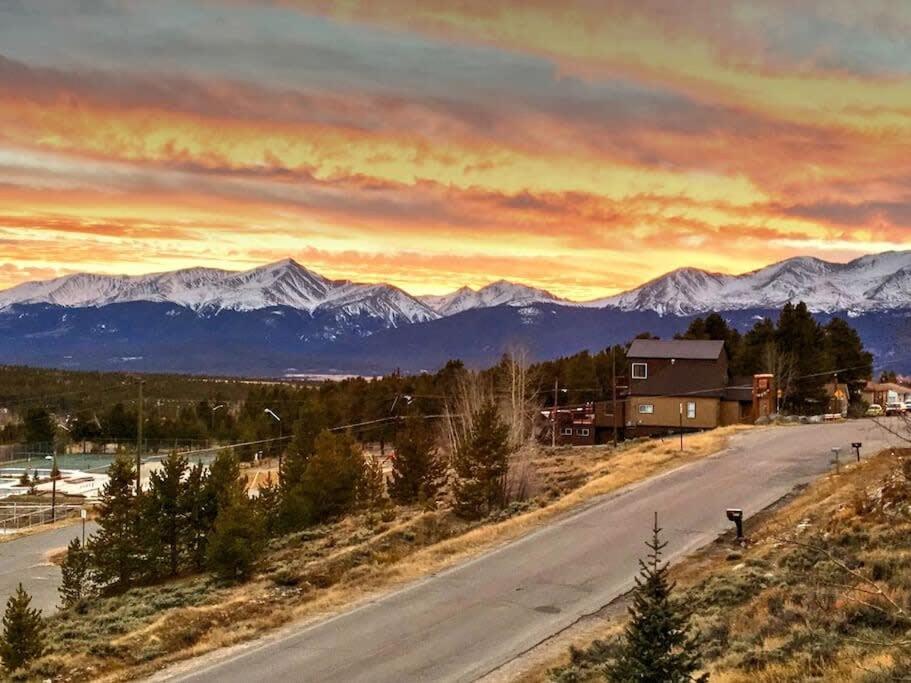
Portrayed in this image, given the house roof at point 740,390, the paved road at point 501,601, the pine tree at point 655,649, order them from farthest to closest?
the house roof at point 740,390
the paved road at point 501,601
the pine tree at point 655,649

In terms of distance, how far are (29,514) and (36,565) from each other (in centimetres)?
1982

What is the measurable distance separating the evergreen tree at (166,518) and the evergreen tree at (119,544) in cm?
65

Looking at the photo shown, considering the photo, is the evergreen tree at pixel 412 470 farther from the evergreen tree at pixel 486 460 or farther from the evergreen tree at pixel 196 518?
the evergreen tree at pixel 196 518

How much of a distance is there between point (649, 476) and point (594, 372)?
56.1 meters

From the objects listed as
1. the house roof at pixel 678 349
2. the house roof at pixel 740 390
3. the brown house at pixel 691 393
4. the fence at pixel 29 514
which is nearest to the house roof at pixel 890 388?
the house roof at pixel 740 390

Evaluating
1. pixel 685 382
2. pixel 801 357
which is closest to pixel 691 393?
pixel 685 382

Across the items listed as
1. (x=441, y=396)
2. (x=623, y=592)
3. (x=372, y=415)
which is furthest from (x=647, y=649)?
(x=372, y=415)

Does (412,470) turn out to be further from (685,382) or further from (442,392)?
(442,392)

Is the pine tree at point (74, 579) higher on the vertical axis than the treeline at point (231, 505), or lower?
lower

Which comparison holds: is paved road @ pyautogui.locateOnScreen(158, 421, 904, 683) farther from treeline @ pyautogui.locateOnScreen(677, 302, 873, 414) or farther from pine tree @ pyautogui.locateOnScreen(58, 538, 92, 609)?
treeline @ pyautogui.locateOnScreen(677, 302, 873, 414)

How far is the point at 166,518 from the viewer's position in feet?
135

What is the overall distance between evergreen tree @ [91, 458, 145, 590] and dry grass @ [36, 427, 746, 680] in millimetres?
5195

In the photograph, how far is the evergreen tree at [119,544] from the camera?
39281 millimetres

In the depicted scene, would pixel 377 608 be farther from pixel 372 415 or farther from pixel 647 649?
pixel 372 415
